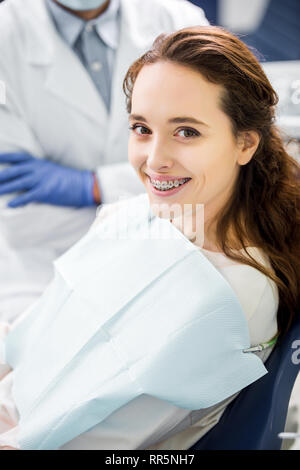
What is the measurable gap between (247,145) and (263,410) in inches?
18.0

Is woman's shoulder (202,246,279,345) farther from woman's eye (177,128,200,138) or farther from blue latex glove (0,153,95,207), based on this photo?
blue latex glove (0,153,95,207)

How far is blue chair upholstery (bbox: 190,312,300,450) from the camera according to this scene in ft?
2.59

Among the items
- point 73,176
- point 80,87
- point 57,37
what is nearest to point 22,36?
point 57,37

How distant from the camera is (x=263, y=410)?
0.81 m

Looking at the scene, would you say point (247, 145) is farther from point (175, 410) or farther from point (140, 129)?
point (175, 410)

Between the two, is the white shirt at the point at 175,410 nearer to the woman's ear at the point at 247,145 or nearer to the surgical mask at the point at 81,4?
the woman's ear at the point at 247,145

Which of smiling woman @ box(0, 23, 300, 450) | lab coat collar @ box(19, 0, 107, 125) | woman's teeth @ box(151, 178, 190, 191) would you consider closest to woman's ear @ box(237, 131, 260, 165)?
smiling woman @ box(0, 23, 300, 450)

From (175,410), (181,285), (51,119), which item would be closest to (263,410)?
(175,410)

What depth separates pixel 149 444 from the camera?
84 centimetres

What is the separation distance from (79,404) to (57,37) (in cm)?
95

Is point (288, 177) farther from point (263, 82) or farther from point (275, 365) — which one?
point (275, 365)

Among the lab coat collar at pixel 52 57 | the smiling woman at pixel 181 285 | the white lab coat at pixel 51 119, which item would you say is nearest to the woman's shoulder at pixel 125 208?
the smiling woman at pixel 181 285

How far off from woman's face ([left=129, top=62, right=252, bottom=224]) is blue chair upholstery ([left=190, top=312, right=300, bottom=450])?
0.31 metres

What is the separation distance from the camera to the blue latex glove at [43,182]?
4.14ft
